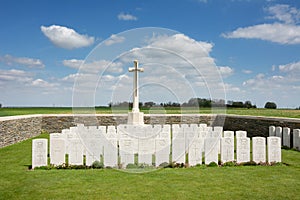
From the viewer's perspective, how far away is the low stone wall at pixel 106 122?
1195cm

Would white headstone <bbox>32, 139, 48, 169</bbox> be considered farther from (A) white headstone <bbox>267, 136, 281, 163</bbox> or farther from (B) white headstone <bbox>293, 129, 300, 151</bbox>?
(B) white headstone <bbox>293, 129, 300, 151</bbox>

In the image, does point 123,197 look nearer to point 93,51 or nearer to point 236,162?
point 236,162

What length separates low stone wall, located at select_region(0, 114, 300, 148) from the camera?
11953 mm

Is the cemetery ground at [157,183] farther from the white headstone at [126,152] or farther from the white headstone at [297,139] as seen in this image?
the white headstone at [297,139]

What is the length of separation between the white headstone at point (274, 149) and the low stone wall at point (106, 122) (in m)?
4.55

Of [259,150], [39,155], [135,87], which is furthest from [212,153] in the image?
[135,87]

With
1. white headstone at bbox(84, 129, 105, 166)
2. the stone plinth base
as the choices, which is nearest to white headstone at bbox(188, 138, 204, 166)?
white headstone at bbox(84, 129, 105, 166)

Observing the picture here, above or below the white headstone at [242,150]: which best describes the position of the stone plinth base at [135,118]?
above

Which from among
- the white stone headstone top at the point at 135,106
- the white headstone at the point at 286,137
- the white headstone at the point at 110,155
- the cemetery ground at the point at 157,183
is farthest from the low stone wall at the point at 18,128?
the white headstone at the point at 286,137

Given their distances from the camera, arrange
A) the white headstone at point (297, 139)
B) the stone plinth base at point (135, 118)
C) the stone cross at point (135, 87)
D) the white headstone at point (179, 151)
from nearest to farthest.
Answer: the white headstone at point (179, 151), the white headstone at point (297, 139), the stone plinth base at point (135, 118), the stone cross at point (135, 87)

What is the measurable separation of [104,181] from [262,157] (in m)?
4.18

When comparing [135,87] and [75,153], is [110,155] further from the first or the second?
[135,87]

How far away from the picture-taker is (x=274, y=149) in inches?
300

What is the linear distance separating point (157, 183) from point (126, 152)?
1470mm
